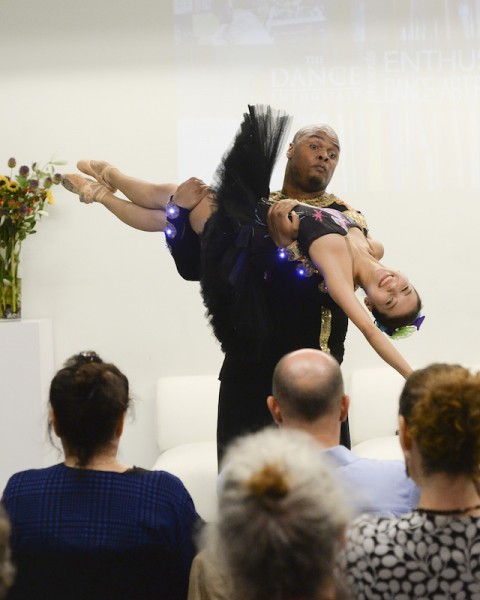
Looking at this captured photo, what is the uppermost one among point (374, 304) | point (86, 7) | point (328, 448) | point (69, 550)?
point (86, 7)

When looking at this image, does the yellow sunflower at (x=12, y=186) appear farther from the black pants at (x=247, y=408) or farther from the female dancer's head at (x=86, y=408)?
the female dancer's head at (x=86, y=408)

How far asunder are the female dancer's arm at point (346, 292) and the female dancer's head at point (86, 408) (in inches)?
31.6

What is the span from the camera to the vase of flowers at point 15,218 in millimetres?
4602

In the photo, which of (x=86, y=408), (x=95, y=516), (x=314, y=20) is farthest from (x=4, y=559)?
(x=314, y=20)

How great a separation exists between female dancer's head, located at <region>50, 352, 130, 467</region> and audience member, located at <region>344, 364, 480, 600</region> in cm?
62

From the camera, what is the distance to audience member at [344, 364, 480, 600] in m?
1.51

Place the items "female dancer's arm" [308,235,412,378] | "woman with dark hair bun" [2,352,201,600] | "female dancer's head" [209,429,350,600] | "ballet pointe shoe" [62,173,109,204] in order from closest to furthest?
"female dancer's head" [209,429,350,600], "woman with dark hair bun" [2,352,201,600], "female dancer's arm" [308,235,412,378], "ballet pointe shoe" [62,173,109,204]

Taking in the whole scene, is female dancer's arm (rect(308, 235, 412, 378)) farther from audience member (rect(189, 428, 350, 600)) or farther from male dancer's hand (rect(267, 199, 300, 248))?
audience member (rect(189, 428, 350, 600))

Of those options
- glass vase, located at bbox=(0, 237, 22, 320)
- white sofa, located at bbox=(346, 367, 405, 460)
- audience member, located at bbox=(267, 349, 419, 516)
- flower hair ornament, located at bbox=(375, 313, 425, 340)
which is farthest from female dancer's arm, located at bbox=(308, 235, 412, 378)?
glass vase, located at bbox=(0, 237, 22, 320)

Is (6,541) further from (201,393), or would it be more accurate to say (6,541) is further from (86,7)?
(86,7)

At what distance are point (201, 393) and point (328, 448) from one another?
277 centimetres

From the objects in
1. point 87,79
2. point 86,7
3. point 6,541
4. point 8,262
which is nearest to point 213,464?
point 8,262

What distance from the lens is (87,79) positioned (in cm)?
497

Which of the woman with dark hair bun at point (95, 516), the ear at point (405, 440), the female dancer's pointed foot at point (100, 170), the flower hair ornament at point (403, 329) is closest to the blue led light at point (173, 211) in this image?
the female dancer's pointed foot at point (100, 170)
